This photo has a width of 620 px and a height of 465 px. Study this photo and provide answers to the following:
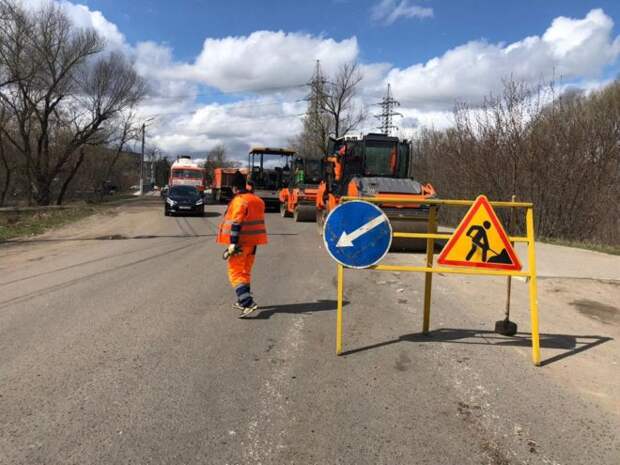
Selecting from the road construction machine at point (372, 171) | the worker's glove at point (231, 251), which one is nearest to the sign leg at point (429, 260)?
the worker's glove at point (231, 251)

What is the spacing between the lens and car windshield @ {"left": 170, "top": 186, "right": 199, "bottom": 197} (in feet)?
78.4

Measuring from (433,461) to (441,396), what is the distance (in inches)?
37.4

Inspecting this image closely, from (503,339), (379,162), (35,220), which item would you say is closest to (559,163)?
(379,162)

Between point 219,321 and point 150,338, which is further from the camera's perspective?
point 219,321

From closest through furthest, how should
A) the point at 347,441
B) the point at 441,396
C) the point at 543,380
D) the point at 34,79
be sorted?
the point at 347,441
the point at 441,396
the point at 543,380
the point at 34,79

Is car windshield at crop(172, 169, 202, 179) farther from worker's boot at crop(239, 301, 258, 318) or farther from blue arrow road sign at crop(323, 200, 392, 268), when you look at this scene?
blue arrow road sign at crop(323, 200, 392, 268)

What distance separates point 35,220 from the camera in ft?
68.2

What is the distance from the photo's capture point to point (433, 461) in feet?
9.98

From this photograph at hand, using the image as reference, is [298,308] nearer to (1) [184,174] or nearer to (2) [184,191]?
(2) [184,191]

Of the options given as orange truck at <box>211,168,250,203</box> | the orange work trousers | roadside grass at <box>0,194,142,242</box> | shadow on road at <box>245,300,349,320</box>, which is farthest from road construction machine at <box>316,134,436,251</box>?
orange truck at <box>211,168,250,203</box>

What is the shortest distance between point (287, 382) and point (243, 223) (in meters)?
2.59

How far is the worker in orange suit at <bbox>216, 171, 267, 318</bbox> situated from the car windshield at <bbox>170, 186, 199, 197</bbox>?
1817 centimetres

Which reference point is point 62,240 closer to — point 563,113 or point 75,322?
point 75,322

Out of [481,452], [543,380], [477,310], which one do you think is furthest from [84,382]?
[477,310]
